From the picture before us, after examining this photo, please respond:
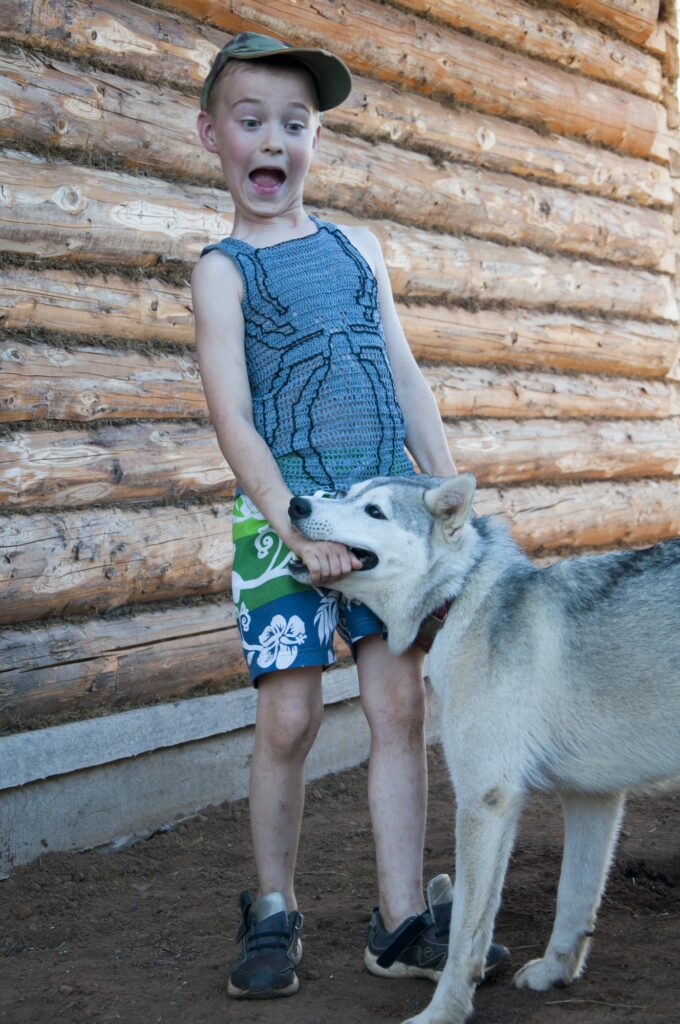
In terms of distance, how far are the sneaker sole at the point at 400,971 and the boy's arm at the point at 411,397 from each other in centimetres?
161

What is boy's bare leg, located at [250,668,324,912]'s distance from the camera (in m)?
3.52

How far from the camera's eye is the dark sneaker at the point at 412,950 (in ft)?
11.2

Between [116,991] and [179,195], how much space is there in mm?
3436

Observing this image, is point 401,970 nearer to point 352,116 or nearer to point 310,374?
point 310,374

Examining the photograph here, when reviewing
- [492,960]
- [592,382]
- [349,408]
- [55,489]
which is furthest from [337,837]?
[592,382]

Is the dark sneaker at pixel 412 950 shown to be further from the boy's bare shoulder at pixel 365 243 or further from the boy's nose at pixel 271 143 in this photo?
the boy's nose at pixel 271 143

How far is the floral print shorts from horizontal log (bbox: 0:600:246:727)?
4.46 ft

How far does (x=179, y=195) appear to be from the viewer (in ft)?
16.8

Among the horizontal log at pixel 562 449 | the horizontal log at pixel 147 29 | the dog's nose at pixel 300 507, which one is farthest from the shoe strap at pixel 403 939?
the horizontal log at pixel 147 29

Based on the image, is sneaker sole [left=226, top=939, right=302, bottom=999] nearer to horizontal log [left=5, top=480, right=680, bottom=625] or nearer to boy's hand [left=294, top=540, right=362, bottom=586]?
boy's hand [left=294, top=540, right=362, bottom=586]

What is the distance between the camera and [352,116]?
233 inches

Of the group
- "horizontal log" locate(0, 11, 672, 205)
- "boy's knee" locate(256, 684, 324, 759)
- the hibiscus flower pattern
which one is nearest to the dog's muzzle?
the hibiscus flower pattern

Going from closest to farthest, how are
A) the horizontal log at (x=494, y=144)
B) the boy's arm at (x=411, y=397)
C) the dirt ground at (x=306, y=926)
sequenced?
the dirt ground at (x=306, y=926), the boy's arm at (x=411, y=397), the horizontal log at (x=494, y=144)

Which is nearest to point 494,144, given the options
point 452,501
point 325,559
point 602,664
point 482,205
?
point 482,205
